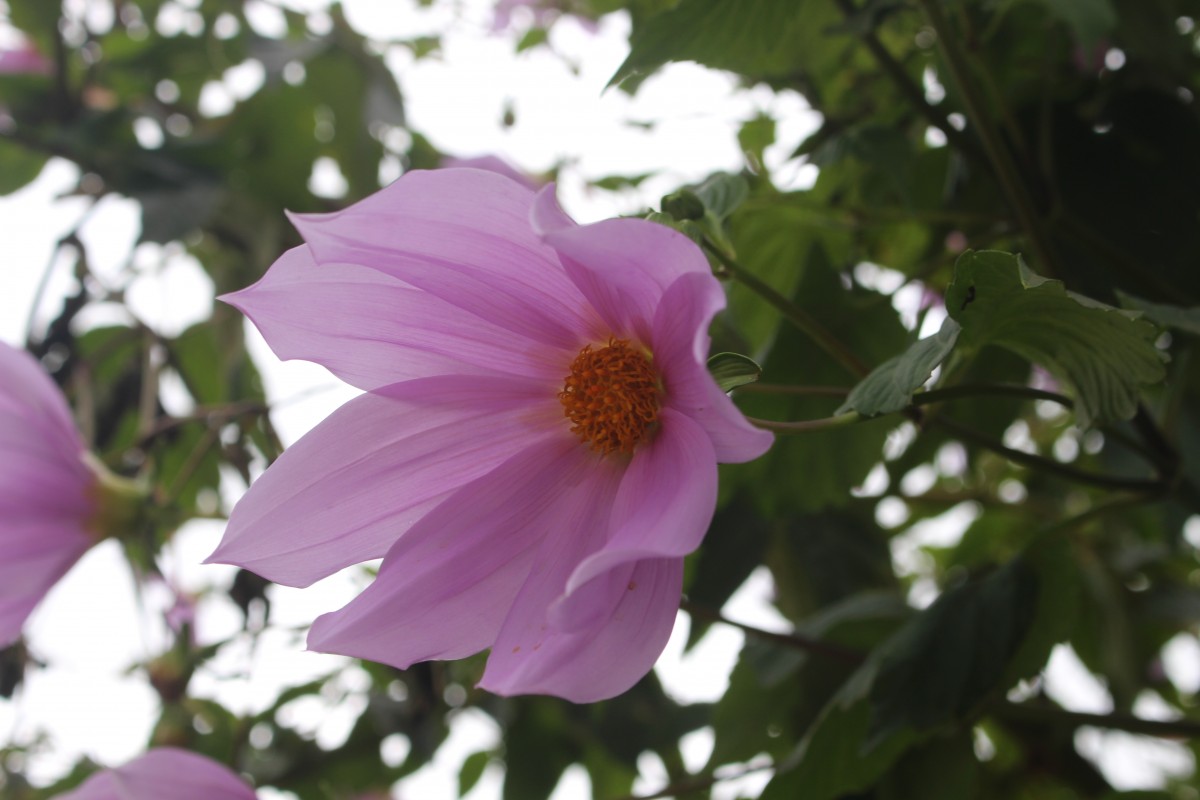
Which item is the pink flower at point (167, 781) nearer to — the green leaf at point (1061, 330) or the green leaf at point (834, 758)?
the green leaf at point (834, 758)

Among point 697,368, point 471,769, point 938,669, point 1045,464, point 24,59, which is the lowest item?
point 471,769

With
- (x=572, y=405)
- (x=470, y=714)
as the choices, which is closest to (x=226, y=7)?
(x=470, y=714)

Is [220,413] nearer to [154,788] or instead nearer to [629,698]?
[154,788]

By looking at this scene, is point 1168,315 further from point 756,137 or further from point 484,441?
point 756,137

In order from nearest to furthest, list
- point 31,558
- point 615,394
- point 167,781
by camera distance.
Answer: point 615,394
point 167,781
point 31,558

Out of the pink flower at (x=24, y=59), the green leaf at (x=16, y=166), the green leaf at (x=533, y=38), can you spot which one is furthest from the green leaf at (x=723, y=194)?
the pink flower at (x=24, y=59)

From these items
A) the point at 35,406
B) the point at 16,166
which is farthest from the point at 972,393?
the point at 16,166
